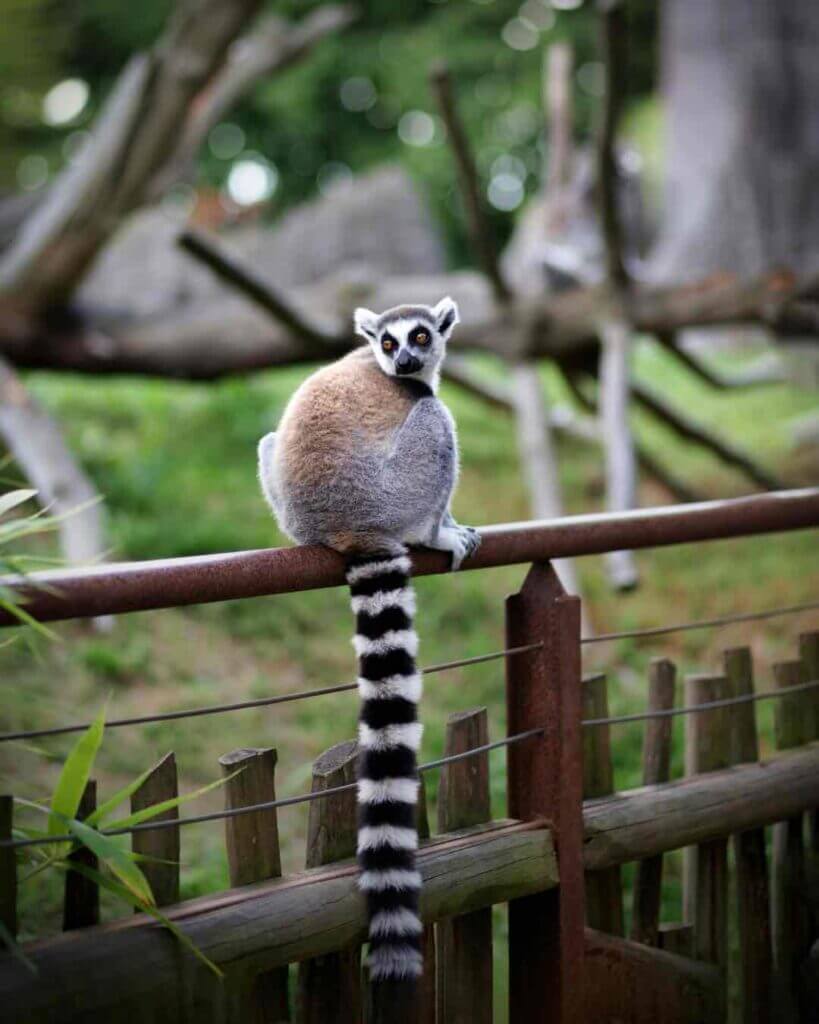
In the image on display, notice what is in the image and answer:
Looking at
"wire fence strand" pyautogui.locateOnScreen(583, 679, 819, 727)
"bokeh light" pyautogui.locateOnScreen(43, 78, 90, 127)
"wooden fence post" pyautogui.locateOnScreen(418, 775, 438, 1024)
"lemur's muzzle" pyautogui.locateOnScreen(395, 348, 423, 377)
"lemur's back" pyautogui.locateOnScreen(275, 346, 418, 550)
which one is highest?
"bokeh light" pyautogui.locateOnScreen(43, 78, 90, 127)

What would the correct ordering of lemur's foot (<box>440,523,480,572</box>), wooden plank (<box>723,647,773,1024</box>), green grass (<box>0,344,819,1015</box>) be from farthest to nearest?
A: 1. green grass (<box>0,344,819,1015</box>)
2. wooden plank (<box>723,647,773,1024</box>)
3. lemur's foot (<box>440,523,480,572</box>)

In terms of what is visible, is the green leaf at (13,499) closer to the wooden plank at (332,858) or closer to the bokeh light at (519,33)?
the wooden plank at (332,858)

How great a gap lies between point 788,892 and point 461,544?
136cm

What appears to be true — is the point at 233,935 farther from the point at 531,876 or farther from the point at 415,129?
the point at 415,129

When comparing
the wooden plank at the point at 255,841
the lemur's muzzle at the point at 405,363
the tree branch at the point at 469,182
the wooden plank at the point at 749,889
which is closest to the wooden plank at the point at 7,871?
the wooden plank at the point at 255,841

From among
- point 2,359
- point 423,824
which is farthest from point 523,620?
point 2,359

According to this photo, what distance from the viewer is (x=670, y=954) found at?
271 cm

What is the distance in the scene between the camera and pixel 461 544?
8.14ft

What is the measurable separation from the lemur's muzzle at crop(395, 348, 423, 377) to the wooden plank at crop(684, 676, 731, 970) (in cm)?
109

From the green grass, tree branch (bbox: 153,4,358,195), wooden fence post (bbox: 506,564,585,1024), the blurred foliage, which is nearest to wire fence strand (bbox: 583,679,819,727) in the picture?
wooden fence post (bbox: 506,564,585,1024)

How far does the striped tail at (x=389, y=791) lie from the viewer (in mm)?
2062

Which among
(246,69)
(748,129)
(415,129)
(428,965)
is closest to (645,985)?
(428,965)

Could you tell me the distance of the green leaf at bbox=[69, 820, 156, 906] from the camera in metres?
1.85

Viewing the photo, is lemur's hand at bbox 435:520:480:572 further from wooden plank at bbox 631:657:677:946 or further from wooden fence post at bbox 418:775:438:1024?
wooden plank at bbox 631:657:677:946
